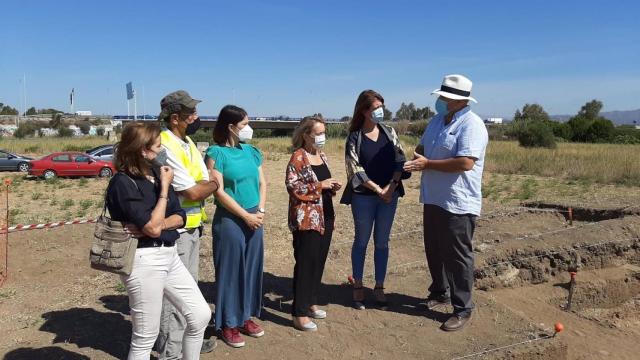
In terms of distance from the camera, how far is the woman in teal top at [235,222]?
374 cm

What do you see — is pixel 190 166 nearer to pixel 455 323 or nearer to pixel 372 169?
pixel 372 169

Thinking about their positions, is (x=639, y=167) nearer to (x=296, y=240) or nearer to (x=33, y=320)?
(x=296, y=240)

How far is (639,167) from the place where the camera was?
1620 centimetres

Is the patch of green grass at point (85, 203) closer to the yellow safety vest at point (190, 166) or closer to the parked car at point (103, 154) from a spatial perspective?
the parked car at point (103, 154)

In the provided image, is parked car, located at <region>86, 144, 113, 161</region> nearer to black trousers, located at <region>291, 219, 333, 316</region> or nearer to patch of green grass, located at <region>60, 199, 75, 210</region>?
patch of green grass, located at <region>60, 199, 75, 210</region>

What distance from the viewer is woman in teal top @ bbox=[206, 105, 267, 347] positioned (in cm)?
374

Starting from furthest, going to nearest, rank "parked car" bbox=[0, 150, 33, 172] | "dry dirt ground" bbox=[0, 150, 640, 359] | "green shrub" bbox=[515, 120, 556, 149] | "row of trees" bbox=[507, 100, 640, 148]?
"row of trees" bbox=[507, 100, 640, 148], "green shrub" bbox=[515, 120, 556, 149], "parked car" bbox=[0, 150, 33, 172], "dry dirt ground" bbox=[0, 150, 640, 359]

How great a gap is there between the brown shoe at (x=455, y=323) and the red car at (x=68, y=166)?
16.7 m

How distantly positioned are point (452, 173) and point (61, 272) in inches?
185

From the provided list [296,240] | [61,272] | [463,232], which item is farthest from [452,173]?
[61,272]

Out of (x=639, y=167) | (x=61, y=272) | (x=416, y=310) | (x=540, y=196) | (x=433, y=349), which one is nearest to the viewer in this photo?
(x=433, y=349)

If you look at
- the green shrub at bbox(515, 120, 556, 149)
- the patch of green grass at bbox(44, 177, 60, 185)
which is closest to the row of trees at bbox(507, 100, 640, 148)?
the green shrub at bbox(515, 120, 556, 149)

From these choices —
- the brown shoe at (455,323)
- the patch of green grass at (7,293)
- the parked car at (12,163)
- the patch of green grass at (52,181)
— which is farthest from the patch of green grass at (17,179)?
the brown shoe at (455,323)

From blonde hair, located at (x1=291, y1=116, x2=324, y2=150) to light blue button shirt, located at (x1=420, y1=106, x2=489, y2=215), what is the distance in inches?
39.9
